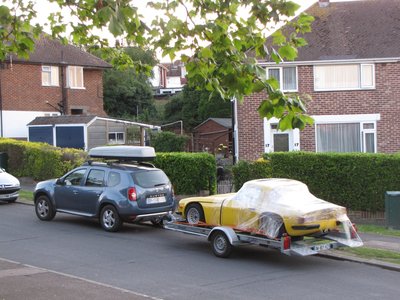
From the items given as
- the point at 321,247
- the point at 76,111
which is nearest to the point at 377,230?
the point at 321,247

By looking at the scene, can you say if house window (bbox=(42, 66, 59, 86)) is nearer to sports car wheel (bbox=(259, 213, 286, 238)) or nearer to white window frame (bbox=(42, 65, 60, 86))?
white window frame (bbox=(42, 65, 60, 86))

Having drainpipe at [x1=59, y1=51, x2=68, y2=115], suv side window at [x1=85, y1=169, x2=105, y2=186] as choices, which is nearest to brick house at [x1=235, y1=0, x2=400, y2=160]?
suv side window at [x1=85, y1=169, x2=105, y2=186]

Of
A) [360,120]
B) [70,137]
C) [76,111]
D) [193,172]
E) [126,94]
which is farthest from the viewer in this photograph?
[126,94]

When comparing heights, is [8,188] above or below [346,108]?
below

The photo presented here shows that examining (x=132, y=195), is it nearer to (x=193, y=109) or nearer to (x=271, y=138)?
(x=271, y=138)

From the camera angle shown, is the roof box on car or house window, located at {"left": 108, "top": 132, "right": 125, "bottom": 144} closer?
the roof box on car

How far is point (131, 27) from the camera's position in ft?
22.6

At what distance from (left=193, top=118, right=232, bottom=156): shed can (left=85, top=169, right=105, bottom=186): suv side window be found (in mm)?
22197

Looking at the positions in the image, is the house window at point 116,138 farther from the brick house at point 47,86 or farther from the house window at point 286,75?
the house window at point 286,75

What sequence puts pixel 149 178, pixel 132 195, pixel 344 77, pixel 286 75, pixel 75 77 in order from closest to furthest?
pixel 132 195
pixel 149 178
pixel 344 77
pixel 286 75
pixel 75 77

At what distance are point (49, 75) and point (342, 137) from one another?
19.3 m

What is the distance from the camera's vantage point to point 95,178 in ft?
45.8

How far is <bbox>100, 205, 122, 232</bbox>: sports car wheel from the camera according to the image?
43.5ft

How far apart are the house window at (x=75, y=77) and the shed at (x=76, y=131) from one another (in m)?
4.57
